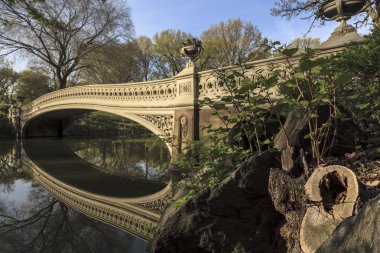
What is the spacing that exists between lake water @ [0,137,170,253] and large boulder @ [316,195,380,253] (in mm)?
2545

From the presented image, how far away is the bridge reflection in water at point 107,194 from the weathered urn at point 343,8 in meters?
4.04

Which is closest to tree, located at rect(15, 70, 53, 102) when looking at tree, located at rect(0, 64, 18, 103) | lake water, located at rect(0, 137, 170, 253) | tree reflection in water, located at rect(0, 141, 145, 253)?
tree, located at rect(0, 64, 18, 103)

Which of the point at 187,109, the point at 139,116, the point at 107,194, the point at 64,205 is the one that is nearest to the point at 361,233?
the point at 64,205

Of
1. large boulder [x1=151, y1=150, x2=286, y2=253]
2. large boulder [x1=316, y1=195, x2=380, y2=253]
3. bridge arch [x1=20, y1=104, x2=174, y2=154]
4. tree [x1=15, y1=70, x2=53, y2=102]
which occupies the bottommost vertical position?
large boulder [x1=151, y1=150, x2=286, y2=253]

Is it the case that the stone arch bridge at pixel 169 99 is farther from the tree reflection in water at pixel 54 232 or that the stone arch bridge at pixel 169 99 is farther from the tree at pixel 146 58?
the tree at pixel 146 58

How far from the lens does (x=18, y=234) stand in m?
4.14

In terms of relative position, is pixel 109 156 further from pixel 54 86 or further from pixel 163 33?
pixel 54 86

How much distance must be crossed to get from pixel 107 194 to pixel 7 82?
37.1 meters

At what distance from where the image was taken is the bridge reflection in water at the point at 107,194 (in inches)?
189

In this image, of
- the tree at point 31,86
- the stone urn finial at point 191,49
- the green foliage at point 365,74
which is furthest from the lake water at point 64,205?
the tree at point 31,86

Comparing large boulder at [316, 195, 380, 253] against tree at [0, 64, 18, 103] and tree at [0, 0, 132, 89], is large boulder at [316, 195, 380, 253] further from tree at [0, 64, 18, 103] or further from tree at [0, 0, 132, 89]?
tree at [0, 64, 18, 103]

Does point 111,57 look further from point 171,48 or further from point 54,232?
point 54,232

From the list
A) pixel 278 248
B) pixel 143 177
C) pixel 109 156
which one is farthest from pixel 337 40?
pixel 109 156

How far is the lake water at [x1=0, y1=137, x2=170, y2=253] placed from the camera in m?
3.80
